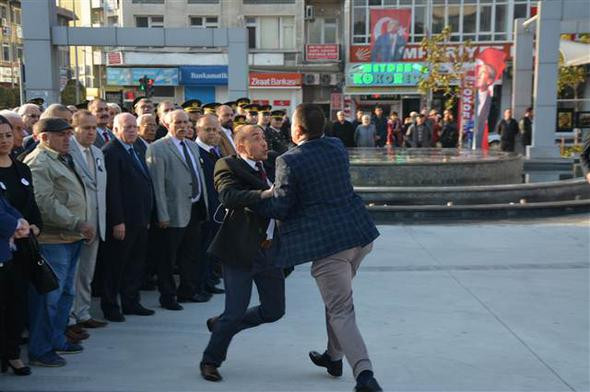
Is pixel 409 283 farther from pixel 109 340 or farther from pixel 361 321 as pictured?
pixel 109 340

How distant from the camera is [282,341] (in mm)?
5656

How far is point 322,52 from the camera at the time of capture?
42406mm

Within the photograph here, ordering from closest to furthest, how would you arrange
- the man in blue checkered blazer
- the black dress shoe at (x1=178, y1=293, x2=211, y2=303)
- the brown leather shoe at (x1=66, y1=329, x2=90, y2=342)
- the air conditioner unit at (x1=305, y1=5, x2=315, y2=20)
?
the man in blue checkered blazer → the brown leather shoe at (x1=66, y1=329, x2=90, y2=342) → the black dress shoe at (x1=178, y1=293, x2=211, y2=303) → the air conditioner unit at (x1=305, y1=5, x2=315, y2=20)

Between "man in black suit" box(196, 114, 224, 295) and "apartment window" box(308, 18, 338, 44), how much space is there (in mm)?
37416

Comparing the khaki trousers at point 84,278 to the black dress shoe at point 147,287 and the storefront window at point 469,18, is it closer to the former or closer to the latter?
the black dress shoe at point 147,287

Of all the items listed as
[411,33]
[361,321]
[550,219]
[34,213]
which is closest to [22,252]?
[34,213]

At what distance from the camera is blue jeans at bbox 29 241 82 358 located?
4980 mm

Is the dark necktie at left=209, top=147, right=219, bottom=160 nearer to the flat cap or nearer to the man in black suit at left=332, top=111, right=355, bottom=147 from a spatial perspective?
the flat cap

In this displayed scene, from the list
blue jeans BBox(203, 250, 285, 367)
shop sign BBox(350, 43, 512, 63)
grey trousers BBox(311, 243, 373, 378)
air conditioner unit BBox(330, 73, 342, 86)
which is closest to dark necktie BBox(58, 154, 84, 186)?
blue jeans BBox(203, 250, 285, 367)

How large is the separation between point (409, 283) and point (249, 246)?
3405 mm

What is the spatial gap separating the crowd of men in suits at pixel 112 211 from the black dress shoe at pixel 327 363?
122 centimetres

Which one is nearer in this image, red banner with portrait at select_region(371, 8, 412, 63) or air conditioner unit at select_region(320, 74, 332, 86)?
red banner with portrait at select_region(371, 8, 412, 63)

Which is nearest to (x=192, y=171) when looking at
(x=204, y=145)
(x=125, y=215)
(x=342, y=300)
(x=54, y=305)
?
(x=204, y=145)

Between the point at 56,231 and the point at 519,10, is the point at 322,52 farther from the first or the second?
the point at 56,231
